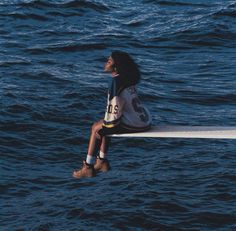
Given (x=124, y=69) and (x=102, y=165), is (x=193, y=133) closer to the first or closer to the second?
(x=124, y=69)

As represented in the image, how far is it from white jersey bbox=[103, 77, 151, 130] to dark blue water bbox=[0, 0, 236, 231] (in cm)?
330

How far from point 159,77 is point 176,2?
11.5 m

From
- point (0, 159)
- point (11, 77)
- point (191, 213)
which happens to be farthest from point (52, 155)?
point (11, 77)

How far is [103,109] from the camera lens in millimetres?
22844

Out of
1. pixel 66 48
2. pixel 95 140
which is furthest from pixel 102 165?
pixel 66 48

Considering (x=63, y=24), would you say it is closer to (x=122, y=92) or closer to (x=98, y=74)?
(x=98, y=74)

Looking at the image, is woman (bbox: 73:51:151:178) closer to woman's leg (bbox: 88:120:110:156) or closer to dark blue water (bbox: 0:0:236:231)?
woman's leg (bbox: 88:120:110:156)

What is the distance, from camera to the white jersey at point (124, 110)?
13.3 metres

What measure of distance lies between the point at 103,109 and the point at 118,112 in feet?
31.2

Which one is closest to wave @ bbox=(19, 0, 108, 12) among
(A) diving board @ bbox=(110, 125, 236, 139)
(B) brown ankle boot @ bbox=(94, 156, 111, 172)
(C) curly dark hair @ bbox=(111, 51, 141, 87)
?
(B) brown ankle boot @ bbox=(94, 156, 111, 172)

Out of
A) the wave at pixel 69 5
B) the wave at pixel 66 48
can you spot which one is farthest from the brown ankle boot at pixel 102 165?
the wave at pixel 69 5

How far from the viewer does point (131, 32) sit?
104 feet

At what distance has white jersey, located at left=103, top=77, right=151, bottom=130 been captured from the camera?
13.3 m

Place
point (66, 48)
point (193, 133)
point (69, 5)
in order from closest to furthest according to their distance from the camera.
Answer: point (193, 133) → point (66, 48) → point (69, 5)
